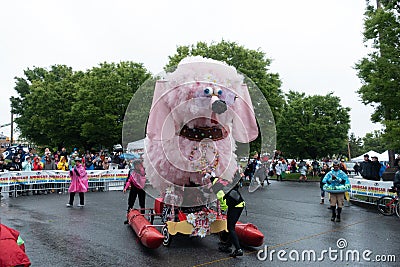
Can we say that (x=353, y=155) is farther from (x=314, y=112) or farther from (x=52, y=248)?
(x=52, y=248)

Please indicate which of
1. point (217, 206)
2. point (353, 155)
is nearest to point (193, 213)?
point (217, 206)

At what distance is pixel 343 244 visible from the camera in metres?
7.00

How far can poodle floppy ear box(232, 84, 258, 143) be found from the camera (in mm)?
6227

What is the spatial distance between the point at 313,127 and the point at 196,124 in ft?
89.6

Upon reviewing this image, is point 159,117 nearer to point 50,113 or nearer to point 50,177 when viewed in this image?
point 50,177

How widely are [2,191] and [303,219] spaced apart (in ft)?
39.8

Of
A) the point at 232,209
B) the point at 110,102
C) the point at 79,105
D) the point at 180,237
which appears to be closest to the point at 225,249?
the point at 232,209

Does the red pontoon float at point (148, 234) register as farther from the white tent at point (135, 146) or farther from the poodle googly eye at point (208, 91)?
the poodle googly eye at point (208, 91)

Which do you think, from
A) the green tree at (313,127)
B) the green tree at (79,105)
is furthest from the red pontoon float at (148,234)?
the green tree at (313,127)

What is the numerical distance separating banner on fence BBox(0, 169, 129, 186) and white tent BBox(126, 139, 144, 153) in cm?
1089

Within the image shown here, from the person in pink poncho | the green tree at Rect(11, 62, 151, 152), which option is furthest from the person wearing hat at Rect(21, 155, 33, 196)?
the green tree at Rect(11, 62, 151, 152)

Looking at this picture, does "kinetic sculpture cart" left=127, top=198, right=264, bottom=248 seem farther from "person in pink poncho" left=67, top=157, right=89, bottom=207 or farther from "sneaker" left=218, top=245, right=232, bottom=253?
"person in pink poncho" left=67, top=157, right=89, bottom=207

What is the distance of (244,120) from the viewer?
6.38 meters

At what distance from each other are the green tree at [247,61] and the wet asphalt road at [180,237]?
1209 cm
